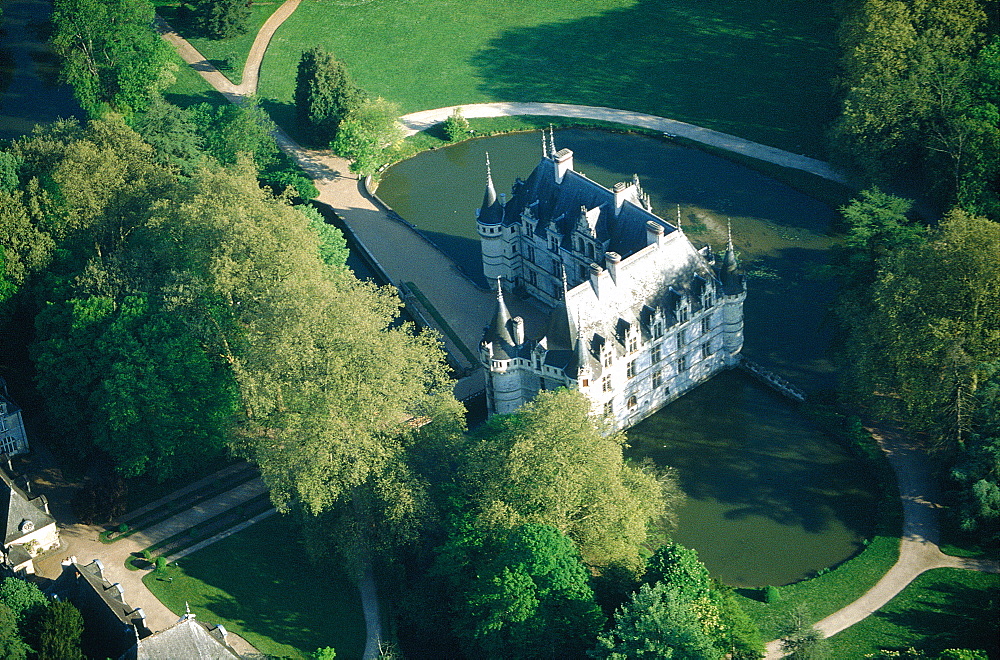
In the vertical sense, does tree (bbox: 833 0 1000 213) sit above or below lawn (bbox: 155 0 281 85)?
below

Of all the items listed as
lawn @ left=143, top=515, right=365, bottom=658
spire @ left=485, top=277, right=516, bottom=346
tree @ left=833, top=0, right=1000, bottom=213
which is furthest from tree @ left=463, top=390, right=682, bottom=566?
tree @ left=833, top=0, right=1000, bottom=213

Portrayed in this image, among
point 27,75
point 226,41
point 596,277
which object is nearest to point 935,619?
point 596,277

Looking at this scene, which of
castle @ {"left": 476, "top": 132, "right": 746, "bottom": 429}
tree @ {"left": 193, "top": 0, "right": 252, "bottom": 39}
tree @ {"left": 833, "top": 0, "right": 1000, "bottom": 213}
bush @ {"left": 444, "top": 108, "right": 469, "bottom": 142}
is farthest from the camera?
tree @ {"left": 193, "top": 0, "right": 252, "bottom": 39}

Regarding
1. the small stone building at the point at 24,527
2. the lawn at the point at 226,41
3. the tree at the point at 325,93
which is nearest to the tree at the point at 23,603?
the small stone building at the point at 24,527

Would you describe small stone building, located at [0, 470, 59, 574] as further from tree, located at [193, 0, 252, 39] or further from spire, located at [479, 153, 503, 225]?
tree, located at [193, 0, 252, 39]

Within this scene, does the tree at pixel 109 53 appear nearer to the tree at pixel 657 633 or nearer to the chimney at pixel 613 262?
the chimney at pixel 613 262

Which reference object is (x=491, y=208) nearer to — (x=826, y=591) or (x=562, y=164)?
(x=562, y=164)
